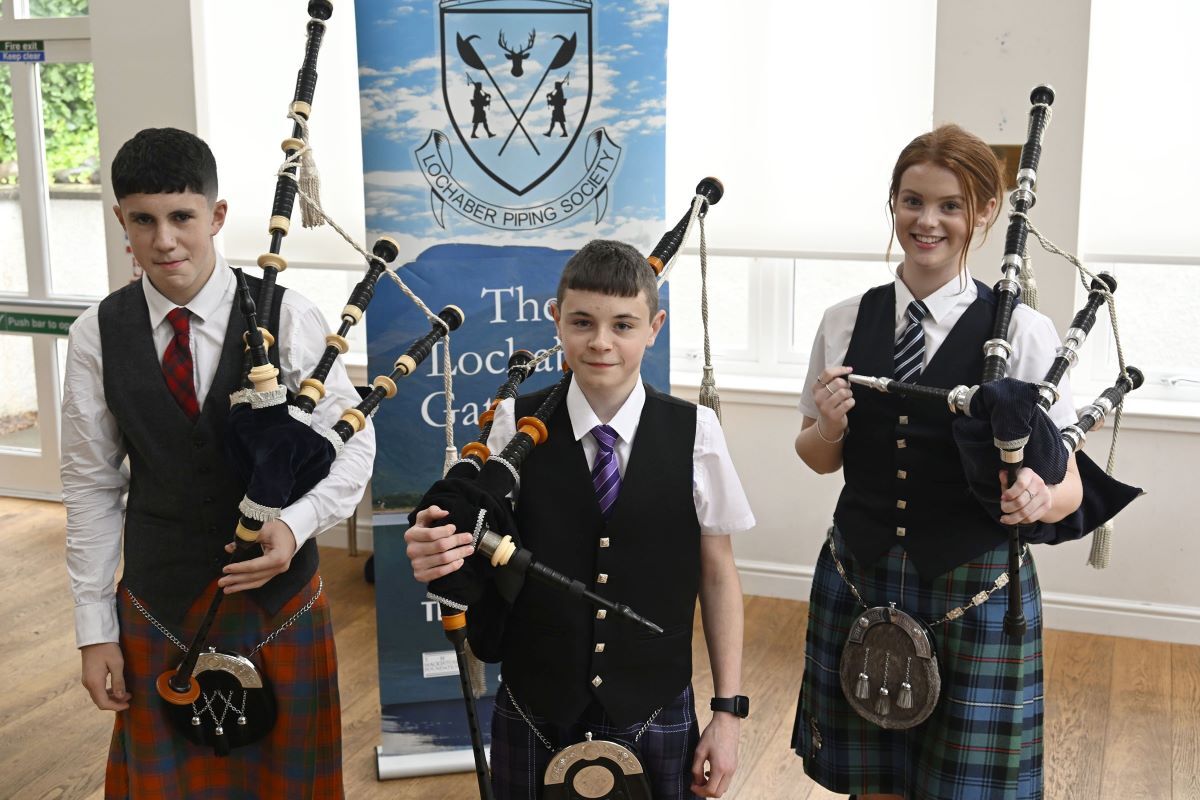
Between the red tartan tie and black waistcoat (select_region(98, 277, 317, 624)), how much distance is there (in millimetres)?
11

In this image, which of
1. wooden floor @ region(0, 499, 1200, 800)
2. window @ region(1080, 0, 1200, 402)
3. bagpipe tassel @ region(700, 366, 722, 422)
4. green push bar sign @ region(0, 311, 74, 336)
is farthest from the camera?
green push bar sign @ region(0, 311, 74, 336)

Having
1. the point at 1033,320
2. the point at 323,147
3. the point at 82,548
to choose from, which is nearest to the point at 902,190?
the point at 1033,320

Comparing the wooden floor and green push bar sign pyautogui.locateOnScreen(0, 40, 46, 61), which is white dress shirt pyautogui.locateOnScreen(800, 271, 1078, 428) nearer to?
the wooden floor

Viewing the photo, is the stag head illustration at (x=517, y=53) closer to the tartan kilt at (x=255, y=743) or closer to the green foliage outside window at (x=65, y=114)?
the tartan kilt at (x=255, y=743)

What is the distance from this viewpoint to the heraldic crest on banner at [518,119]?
266 cm

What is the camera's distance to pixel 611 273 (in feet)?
5.44

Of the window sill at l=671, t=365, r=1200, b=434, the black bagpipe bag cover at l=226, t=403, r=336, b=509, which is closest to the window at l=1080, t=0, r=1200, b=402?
the window sill at l=671, t=365, r=1200, b=434

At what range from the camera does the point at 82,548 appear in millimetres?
1955

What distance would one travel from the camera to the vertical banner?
266 cm

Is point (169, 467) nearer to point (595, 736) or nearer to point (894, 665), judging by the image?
point (595, 736)

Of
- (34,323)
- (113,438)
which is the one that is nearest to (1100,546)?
(113,438)

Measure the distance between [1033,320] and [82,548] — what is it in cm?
157

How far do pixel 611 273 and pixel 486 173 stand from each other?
115 cm

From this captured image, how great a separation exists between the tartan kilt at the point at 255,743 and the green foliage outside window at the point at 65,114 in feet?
10.6
